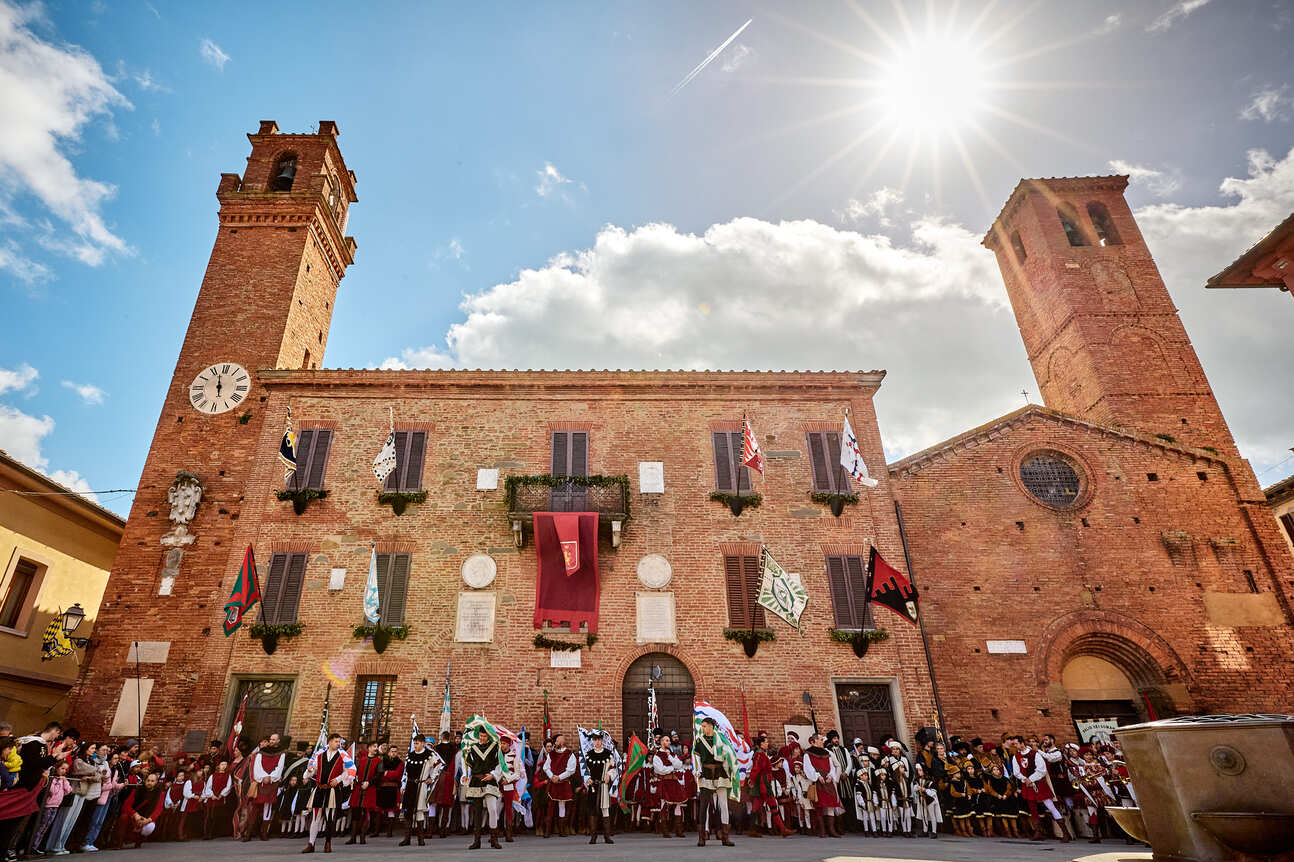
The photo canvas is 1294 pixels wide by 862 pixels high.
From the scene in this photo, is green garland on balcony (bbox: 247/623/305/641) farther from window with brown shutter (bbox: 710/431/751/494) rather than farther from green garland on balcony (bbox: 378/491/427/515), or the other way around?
window with brown shutter (bbox: 710/431/751/494)

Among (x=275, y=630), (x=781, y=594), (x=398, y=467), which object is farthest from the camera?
(x=398, y=467)

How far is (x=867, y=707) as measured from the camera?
16.0 m

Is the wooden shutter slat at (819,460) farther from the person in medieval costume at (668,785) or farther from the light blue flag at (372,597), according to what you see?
the light blue flag at (372,597)

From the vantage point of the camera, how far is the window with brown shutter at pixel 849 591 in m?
16.7

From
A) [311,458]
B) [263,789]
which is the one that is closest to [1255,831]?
[263,789]

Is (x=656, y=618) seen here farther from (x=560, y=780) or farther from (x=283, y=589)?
(x=283, y=589)

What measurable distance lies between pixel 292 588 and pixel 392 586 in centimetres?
238

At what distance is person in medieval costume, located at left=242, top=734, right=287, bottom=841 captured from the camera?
12664 millimetres

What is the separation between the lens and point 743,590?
16.9 m

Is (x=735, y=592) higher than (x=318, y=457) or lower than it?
lower

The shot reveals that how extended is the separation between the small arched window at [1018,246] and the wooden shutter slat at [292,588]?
29.1m

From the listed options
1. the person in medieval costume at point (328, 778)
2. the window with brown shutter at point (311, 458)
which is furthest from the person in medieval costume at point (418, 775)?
the window with brown shutter at point (311, 458)

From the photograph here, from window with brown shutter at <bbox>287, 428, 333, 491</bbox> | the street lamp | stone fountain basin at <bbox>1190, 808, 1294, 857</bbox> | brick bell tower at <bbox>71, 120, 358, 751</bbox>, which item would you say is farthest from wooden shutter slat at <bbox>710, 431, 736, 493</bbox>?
the street lamp

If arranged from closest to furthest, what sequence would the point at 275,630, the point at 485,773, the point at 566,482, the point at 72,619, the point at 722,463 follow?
the point at 485,773, the point at 72,619, the point at 275,630, the point at 566,482, the point at 722,463
